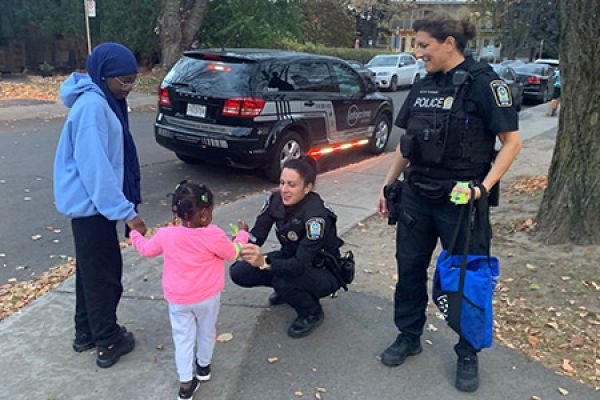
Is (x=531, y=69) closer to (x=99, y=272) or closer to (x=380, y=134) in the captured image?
(x=380, y=134)

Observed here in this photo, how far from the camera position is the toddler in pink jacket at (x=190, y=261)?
8.94ft

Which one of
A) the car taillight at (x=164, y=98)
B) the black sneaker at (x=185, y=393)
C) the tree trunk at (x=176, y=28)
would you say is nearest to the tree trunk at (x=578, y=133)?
the black sneaker at (x=185, y=393)

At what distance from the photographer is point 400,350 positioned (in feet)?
10.9

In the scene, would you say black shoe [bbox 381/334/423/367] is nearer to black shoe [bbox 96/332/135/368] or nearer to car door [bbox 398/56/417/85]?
black shoe [bbox 96/332/135/368]

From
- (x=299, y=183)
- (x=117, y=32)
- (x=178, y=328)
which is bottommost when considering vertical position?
(x=178, y=328)

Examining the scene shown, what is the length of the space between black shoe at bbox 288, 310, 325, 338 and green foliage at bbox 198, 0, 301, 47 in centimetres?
1883

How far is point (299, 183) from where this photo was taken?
11.0 feet

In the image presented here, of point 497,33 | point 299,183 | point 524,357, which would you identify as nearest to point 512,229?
point 524,357

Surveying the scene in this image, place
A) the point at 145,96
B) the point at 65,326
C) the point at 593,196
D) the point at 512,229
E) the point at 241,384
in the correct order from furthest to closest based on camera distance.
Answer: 1. the point at 145,96
2. the point at 512,229
3. the point at 593,196
4. the point at 65,326
5. the point at 241,384

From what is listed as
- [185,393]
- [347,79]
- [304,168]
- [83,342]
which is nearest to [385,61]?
[347,79]

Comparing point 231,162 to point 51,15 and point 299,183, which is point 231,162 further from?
point 51,15

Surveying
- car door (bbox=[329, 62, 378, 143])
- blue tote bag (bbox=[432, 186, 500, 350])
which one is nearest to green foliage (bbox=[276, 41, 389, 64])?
car door (bbox=[329, 62, 378, 143])

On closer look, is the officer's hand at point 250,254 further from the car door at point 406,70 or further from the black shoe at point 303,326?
the car door at point 406,70

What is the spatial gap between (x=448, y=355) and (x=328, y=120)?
5669mm
